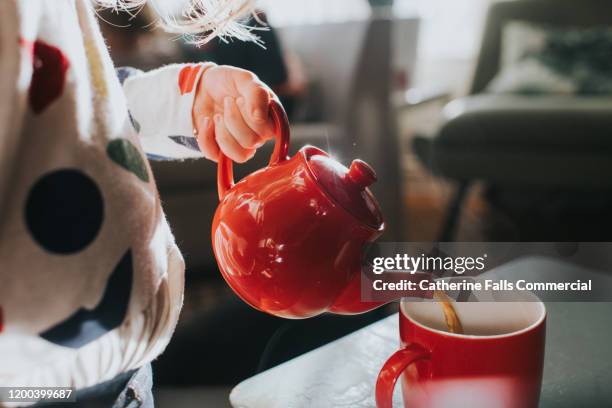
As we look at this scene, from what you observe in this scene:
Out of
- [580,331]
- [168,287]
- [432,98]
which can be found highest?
[168,287]

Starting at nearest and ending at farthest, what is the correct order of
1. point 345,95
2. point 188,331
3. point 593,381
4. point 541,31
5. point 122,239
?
point 122,239 → point 593,381 → point 188,331 → point 345,95 → point 541,31

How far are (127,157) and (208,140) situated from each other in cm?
12

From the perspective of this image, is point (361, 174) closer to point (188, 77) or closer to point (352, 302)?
point (352, 302)

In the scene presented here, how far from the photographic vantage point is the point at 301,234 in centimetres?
31

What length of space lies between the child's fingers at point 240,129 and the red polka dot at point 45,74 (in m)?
0.12

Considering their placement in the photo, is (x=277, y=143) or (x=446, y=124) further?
(x=446, y=124)

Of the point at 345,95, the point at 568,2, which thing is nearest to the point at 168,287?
the point at 345,95

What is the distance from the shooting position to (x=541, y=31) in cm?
174

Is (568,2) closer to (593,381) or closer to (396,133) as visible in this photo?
(396,133)

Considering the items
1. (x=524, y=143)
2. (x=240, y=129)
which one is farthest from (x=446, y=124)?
(x=240, y=129)

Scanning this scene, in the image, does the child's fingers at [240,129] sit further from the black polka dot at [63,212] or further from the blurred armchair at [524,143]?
the blurred armchair at [524,143]

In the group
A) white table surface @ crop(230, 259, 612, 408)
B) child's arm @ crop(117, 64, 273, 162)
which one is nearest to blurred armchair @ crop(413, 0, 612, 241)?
white table surface @ crop(230, 259, 612, 408)

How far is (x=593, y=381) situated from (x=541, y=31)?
1.55 m

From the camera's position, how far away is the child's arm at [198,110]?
375 millimetres
